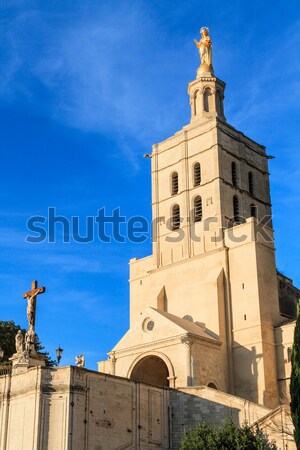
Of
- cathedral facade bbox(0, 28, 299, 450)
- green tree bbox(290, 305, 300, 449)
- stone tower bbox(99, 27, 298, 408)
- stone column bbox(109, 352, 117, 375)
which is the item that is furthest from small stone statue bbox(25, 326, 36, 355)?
green tree bbox(290, 305, 300, 449)

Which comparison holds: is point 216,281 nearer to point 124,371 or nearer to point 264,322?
point 264,322

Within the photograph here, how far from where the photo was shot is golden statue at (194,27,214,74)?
6222 centimetres

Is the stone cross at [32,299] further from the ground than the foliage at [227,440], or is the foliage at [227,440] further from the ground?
the stone cross at [32,299]

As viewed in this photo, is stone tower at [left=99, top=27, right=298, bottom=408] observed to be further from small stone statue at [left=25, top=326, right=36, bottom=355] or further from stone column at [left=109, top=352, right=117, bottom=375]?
small stone statue at [left=25, top=326, right=36, bottom=355]

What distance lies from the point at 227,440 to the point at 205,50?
39.0 m

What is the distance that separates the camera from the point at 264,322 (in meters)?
47.1

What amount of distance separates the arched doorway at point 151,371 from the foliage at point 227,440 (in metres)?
11.6

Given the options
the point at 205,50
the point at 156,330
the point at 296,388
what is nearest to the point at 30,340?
the point at 156,330

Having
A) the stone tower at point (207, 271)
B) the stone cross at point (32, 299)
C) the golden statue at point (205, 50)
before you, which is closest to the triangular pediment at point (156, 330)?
the stone tower at point (207, 271)

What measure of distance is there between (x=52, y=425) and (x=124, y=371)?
1104 centimetres

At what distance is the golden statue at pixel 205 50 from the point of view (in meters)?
62.2

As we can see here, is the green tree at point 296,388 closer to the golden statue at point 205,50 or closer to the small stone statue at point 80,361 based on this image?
the small stone statue at point 80,361

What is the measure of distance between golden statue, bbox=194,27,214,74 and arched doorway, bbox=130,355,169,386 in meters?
27.2

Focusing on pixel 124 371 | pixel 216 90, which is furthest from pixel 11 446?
pixel 216 90
